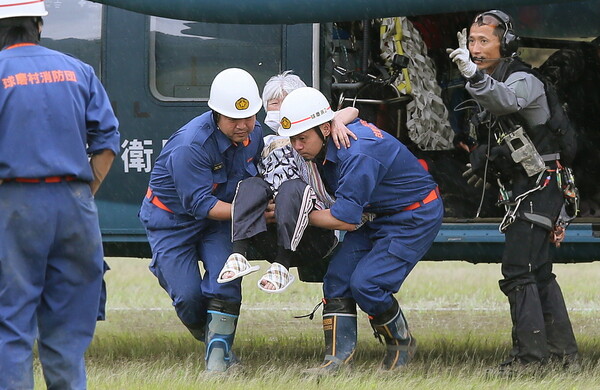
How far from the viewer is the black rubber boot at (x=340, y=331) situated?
6445 mm

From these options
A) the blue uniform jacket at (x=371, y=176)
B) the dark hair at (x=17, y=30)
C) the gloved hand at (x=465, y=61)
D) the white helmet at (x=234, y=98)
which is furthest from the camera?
the white helmet at (x=234, y=98)

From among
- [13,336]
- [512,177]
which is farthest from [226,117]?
[13,336]

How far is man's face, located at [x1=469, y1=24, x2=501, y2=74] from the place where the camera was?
251 inches

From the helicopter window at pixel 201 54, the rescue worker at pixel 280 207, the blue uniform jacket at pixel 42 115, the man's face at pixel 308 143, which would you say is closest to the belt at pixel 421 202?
the rescue worker at pixel 280 207

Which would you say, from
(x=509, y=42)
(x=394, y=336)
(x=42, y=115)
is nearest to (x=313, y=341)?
(x=394, y=336)

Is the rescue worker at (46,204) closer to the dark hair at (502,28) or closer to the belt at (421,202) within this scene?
the belt at (421,202)

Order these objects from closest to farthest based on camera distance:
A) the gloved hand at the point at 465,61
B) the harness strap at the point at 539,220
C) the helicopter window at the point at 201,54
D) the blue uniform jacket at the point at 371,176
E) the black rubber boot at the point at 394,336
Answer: the gloved hand at the point at 465,61 < the blue uniform jacket at the point at 371,176 < the harness strap at the point at 539,220 < the black rubber boot at the point at 394,336 < the helicopter window at the point at 201,54

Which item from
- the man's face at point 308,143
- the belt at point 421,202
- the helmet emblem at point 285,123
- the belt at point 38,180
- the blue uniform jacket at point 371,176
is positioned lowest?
the belt at point 421,202

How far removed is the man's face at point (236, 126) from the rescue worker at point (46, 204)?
1.53m

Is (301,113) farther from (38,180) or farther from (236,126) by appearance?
(38,180)

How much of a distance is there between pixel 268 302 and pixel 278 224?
5.06 metres

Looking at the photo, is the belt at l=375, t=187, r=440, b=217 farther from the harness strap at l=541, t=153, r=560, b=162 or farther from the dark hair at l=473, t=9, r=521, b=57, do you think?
the dark hair at l=473, t=9, r=521, b=57

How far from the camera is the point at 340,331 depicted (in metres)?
6.48

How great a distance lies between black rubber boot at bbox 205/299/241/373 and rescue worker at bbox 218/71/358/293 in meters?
0.32
